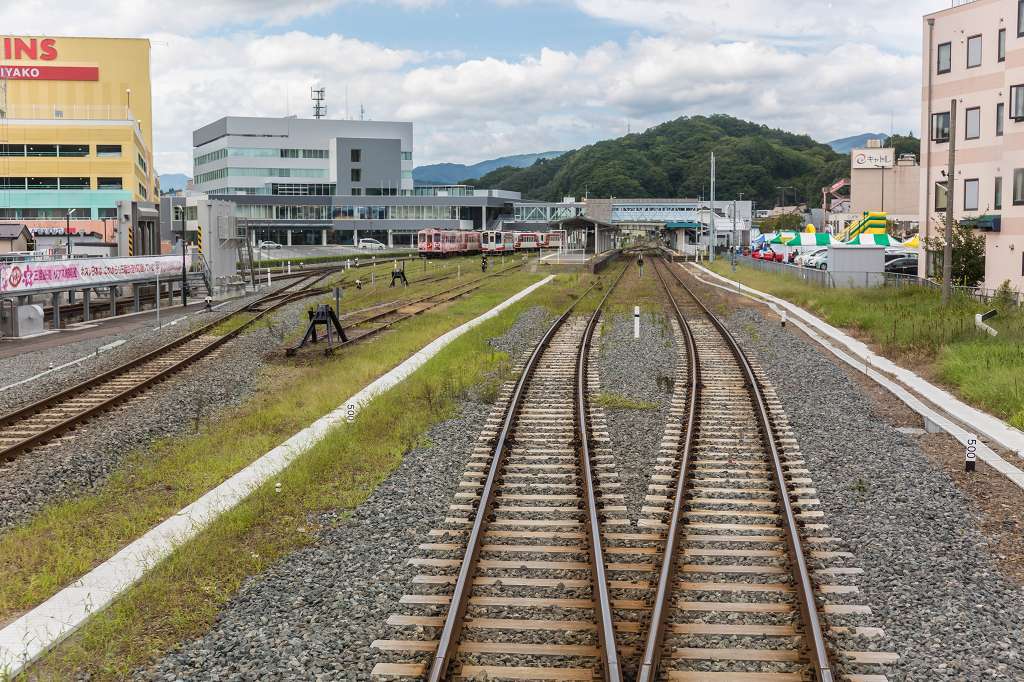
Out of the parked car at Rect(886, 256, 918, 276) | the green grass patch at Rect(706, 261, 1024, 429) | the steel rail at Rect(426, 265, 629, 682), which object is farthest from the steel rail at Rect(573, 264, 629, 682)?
the parked car at Rect(886, 256, 918, 276)

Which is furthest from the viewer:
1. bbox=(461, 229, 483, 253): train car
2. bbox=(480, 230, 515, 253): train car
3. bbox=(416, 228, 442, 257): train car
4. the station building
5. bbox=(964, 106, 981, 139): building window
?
the station building

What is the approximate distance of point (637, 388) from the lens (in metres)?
18.4

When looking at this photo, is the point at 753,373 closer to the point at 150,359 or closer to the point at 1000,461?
the point at 1000,461

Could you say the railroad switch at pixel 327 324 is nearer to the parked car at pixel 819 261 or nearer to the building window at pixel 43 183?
the parked car at pixel 819 261

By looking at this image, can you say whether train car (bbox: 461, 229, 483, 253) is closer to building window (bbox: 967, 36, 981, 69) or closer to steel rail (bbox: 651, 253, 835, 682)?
building window (bbox: 967, 36, 981, 69)

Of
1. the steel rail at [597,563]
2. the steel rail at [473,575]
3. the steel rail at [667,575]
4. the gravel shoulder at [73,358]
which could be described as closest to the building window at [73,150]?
the gravel shoulder at [73,358]

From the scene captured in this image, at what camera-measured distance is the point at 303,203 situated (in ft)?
439

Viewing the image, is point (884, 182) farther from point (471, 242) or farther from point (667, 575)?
point (667, 575)

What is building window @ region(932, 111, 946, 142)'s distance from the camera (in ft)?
146

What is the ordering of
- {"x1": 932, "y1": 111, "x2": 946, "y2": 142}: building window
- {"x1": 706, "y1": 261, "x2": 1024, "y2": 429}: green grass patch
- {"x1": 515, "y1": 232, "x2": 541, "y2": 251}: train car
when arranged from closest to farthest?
{"x1": 706, "y1": 261, "x2": 1024, "y2": 429}: green grass patch < {"x1": 932, "y1": 111, "x2": 946, "y2": 142}: building window < {"x1": 515, "y1": 232, "x2": 541, "y2": 251}: train car

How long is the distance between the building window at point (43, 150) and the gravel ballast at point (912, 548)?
8427 centimetres

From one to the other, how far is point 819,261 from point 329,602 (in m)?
54.5

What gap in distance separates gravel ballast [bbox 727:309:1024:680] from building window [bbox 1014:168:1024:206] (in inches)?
868

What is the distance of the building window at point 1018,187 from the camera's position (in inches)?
1353
